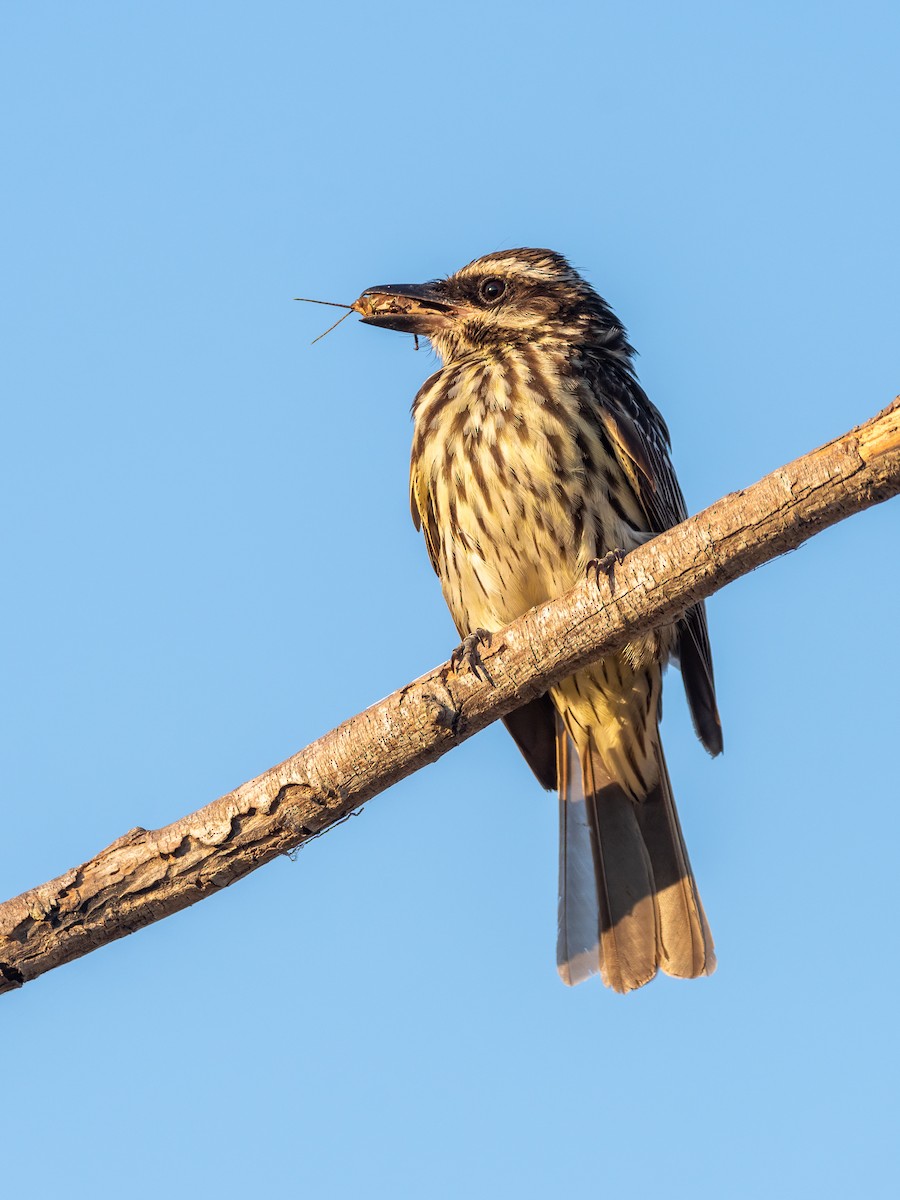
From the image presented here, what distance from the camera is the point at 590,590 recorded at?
15.1 ft

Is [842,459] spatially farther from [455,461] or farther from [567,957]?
[567,957]

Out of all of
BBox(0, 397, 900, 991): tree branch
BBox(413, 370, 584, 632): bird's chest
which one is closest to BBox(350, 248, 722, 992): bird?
BBox(413, 370, 584, 632): bird's chest

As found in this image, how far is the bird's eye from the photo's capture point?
6.55m

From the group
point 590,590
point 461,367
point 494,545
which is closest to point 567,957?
point 494,545

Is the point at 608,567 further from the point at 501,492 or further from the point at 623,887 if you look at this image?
the point at 623,887

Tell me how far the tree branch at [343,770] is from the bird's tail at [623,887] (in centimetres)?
180

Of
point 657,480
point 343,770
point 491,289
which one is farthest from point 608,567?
point 491,289

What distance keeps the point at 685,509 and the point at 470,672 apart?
86.1 inches

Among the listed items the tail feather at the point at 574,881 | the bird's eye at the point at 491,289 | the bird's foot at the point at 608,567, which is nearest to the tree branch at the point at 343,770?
the bird's foot at the point at 608,567

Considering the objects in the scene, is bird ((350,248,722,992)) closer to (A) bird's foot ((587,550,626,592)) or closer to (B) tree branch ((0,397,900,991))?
(A) bird's foot ((587,550,626,592))

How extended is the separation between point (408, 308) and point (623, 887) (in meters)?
2.78

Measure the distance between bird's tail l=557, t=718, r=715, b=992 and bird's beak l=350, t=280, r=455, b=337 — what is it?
2.04 metres

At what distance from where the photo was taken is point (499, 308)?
649cm

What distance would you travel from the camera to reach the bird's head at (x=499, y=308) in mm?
6422
